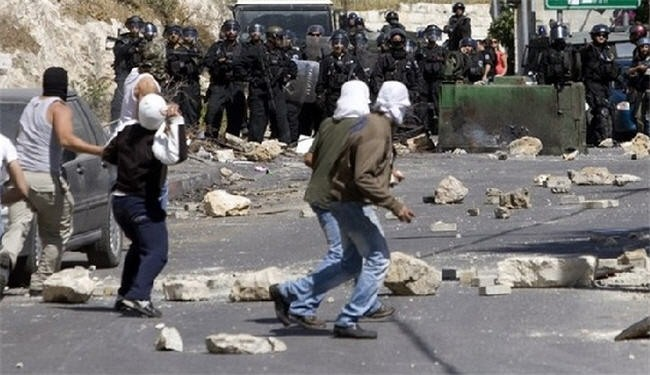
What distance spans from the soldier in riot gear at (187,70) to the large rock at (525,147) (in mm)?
4741

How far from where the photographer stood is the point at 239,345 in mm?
9727

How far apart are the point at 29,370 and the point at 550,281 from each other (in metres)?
4.18

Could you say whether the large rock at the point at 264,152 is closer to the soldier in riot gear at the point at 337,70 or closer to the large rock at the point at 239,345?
the soldier in riot gear at the point at 337,70

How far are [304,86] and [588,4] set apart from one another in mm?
5339

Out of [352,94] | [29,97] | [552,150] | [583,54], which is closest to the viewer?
[352,94]

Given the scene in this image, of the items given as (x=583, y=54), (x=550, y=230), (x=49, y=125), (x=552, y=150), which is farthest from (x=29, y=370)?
(x=583, y=54)

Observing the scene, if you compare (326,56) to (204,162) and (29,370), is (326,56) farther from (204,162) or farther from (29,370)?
(29,370)

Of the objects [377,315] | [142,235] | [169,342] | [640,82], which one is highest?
[142,235]

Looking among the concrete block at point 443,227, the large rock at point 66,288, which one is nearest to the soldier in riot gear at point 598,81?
the concrete block at point 443,227

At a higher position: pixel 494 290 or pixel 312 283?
pixel 312 283

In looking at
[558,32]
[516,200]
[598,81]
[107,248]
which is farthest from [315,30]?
[107,248]

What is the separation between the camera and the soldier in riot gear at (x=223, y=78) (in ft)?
89.0

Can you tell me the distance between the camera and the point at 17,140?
41.5 feet

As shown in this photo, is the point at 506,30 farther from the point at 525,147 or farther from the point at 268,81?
the point at 525,147
